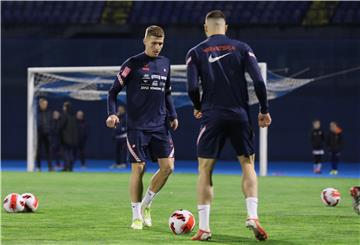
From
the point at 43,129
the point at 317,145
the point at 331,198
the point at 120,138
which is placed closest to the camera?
the point at 331,198

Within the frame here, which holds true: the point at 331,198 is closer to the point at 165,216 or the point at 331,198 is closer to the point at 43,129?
the point at 165,216

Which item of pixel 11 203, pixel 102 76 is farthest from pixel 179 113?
pixel 11 203

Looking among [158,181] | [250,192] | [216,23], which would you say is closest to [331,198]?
[158,181]

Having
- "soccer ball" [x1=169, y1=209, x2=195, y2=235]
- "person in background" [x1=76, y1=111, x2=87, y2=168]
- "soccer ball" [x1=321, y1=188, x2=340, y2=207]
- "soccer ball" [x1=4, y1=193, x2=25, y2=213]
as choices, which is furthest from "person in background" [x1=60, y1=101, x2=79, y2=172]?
"soccer ball" [x1=169, y1=209, x2=195, y2=235]

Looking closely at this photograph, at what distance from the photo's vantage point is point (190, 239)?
941cm

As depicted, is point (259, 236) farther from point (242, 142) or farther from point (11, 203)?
point (11, 203)

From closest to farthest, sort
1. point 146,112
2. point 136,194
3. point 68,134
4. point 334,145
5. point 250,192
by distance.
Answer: point 250,192, point 136,194, point 146,112, point 68,134, point 334,145

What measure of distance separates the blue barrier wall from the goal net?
1822 mm

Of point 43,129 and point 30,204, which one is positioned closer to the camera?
point 30,204

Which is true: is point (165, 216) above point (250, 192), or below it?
below

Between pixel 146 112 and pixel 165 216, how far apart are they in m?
1.94

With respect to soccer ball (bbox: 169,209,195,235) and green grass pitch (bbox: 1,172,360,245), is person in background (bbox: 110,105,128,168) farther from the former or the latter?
soccer ball (bbox: 169,209,195,235)

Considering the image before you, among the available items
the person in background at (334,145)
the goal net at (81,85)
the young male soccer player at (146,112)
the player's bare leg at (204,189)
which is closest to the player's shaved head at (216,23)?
the player's bare leg at (204,189)

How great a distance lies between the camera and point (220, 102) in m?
9.20
